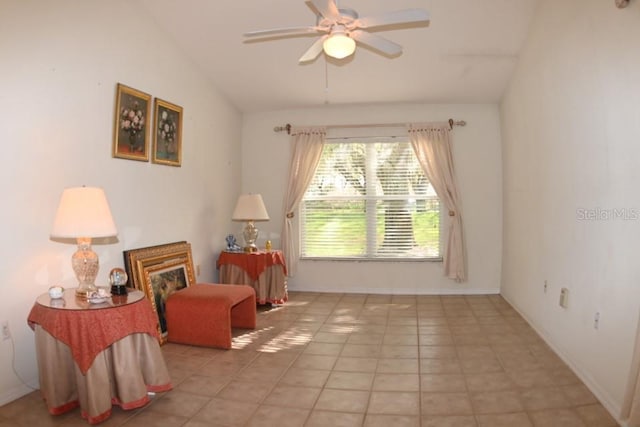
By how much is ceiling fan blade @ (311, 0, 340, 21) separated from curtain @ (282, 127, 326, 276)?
10.5 ft

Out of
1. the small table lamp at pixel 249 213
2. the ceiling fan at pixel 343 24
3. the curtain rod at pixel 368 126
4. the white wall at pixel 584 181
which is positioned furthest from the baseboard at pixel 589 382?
the small table lamp at pixel 249 213

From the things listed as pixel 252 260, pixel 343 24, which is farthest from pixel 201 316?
pixel 343 24

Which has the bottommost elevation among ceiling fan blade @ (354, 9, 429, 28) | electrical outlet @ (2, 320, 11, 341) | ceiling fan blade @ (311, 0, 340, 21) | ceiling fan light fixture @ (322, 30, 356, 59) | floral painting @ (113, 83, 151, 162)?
electrical outlet @ (2, 320, 11, 341)


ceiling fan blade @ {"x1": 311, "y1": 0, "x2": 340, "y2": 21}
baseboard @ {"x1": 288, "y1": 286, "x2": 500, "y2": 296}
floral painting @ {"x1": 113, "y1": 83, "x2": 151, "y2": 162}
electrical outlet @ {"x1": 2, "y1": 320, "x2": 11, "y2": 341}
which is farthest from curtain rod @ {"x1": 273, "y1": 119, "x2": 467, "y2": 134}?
electrical outlet @ {"x1": 2, "y1": 320, "x2": 11, "y2": 341}

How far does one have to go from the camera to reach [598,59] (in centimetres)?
281

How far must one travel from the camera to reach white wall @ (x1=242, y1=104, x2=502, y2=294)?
5688 mm

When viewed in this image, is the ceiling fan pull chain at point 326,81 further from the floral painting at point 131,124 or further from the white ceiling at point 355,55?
the floral painting at point 131,124

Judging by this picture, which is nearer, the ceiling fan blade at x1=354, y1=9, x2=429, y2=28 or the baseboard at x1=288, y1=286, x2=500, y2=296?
the ceiling fan blade at x1=354, y1=9, x2=429, y2=28

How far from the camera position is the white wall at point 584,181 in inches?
98.1

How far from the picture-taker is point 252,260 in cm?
508

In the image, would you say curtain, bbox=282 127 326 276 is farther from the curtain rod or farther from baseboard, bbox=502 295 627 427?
baseboard, bbox=502 295 627 427

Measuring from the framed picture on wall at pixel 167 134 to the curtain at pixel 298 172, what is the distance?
5.88 feet

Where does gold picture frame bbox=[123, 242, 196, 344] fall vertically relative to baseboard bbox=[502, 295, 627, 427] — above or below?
above

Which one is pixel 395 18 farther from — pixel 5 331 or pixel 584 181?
pixel 5 331
